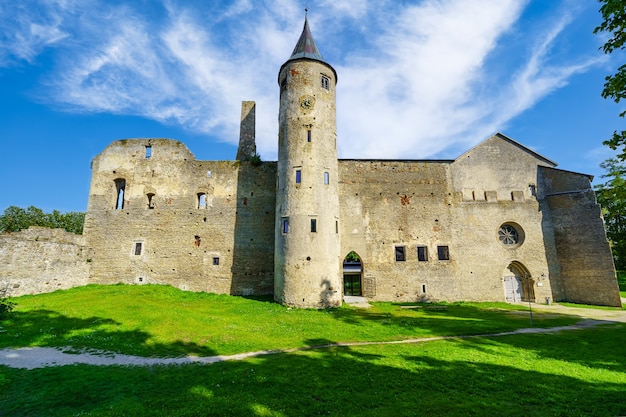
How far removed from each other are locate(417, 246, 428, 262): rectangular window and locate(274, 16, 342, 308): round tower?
7629 millimetres

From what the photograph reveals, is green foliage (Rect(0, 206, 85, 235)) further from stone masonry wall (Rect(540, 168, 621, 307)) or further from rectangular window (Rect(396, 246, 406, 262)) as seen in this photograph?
stone masonry wall (Rect(540, 168, 621, 307))

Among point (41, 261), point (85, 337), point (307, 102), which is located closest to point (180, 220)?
point (41, 261)

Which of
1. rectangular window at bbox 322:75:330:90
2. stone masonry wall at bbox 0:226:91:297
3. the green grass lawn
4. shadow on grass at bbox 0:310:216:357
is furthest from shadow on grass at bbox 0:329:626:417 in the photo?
rectangular window at bbox 322:75:330:90

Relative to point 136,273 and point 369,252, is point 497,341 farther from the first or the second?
point 136,273

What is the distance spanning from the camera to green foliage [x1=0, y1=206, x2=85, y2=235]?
1638 inches

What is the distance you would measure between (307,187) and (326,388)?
49.0ft

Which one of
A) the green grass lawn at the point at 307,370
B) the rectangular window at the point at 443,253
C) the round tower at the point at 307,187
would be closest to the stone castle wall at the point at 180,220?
the round tower at the point at 307,187

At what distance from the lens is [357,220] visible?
1005 inches

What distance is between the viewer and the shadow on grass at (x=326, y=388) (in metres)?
6.70

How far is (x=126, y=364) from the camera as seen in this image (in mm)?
9680

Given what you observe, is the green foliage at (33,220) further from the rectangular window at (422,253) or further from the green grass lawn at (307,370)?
the rectangular window at (422,253)

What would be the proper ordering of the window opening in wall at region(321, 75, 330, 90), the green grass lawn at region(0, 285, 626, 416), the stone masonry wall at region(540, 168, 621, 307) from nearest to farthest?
the green grass lawn at region(0, 285, 626, 416), the window opening in wall at region(321, 75, 330, 90), the stone masonry wall at region(540, 168, 621, 307)

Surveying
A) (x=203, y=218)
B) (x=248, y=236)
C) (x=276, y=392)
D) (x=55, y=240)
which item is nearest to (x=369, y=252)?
(x=248, y=236)

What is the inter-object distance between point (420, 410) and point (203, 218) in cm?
2224
